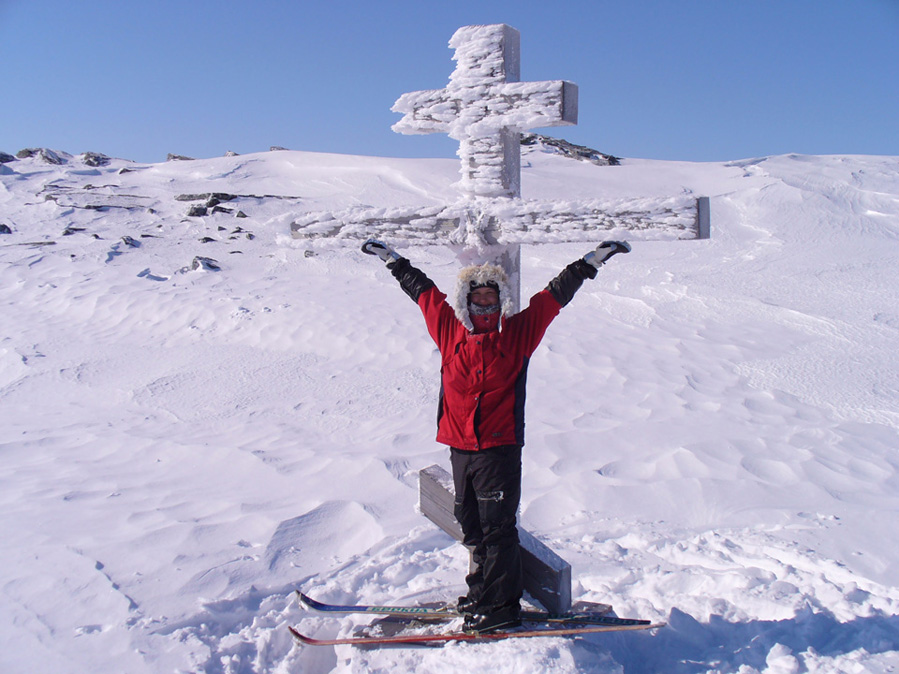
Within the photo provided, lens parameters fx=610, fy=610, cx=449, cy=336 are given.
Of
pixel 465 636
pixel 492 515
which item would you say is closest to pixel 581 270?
pixel 492 515

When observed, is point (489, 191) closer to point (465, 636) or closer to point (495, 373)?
point (495, 373)

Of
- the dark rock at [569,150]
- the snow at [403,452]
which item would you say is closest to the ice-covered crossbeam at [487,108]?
the snow at [403,452]

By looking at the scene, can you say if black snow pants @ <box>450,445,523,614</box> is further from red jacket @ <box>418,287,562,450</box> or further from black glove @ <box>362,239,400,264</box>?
black glove @ <box>362,239,400,264</box>

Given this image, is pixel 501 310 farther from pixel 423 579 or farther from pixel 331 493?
pixel 331 493

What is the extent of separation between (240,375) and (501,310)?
4.74m

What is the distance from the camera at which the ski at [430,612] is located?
266 cm

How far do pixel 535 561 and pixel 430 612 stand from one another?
533 millimetres

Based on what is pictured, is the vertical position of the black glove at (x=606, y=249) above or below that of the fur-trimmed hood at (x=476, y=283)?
above

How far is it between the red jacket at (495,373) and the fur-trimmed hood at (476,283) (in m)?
0.06

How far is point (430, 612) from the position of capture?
2773 mm

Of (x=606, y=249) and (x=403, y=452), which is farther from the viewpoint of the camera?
(x=403, y=452)

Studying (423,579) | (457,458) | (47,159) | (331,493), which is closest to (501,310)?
(457,458)

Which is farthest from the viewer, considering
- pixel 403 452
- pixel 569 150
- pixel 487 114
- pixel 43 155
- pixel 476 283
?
pixel 569 150

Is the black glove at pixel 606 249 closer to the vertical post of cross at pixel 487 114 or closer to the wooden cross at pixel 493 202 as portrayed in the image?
the wooden cross at pixel 493 202
